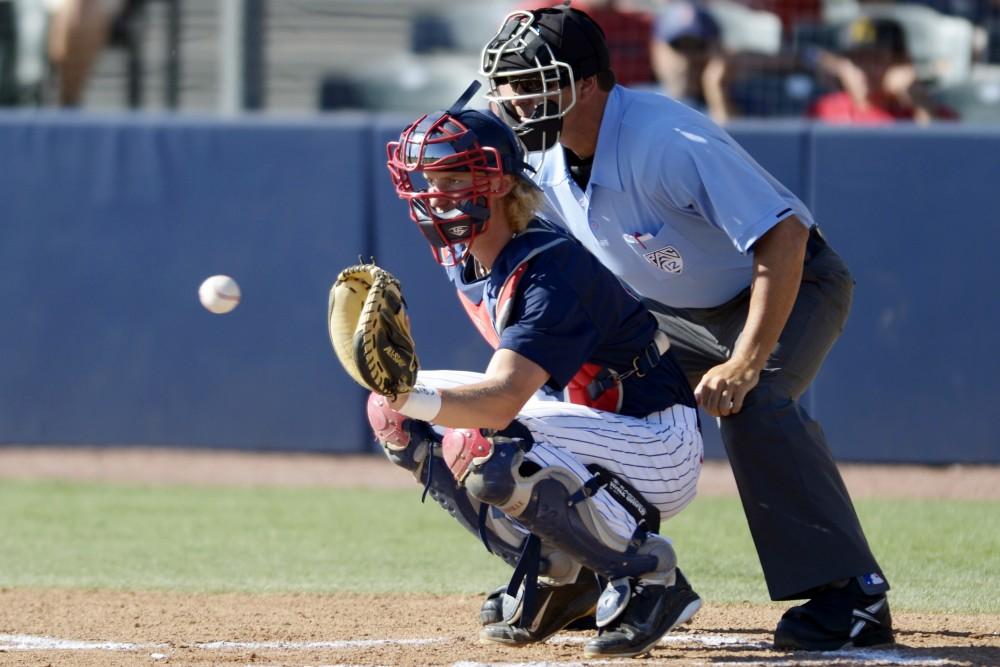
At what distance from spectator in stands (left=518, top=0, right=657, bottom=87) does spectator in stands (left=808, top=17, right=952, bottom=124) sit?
3.40 ft

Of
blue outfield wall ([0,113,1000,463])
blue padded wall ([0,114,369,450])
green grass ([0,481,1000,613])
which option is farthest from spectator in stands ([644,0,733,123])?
green grass ([0,481,1000,613])

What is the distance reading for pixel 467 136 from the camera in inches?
139

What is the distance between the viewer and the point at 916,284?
6.91m

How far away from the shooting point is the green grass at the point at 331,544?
4883 millimetres

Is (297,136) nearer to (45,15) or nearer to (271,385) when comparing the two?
(271,385)

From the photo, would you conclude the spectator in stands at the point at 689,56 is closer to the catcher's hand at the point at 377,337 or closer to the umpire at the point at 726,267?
the umpire at the point at 726,267

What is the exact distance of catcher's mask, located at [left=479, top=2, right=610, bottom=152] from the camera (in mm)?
Result: 3893

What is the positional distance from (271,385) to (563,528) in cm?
404

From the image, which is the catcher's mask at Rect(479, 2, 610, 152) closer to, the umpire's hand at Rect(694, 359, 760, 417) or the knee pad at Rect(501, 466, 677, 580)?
the umpire's hand at Rect(694, 359, 760, 417)

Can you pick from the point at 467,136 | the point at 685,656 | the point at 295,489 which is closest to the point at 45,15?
the point at 295,489

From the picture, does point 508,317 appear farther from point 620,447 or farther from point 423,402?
point 620,447

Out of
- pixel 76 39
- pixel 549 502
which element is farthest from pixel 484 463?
pixel 76 39

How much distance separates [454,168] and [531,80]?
519 mm

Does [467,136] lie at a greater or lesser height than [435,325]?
greater
